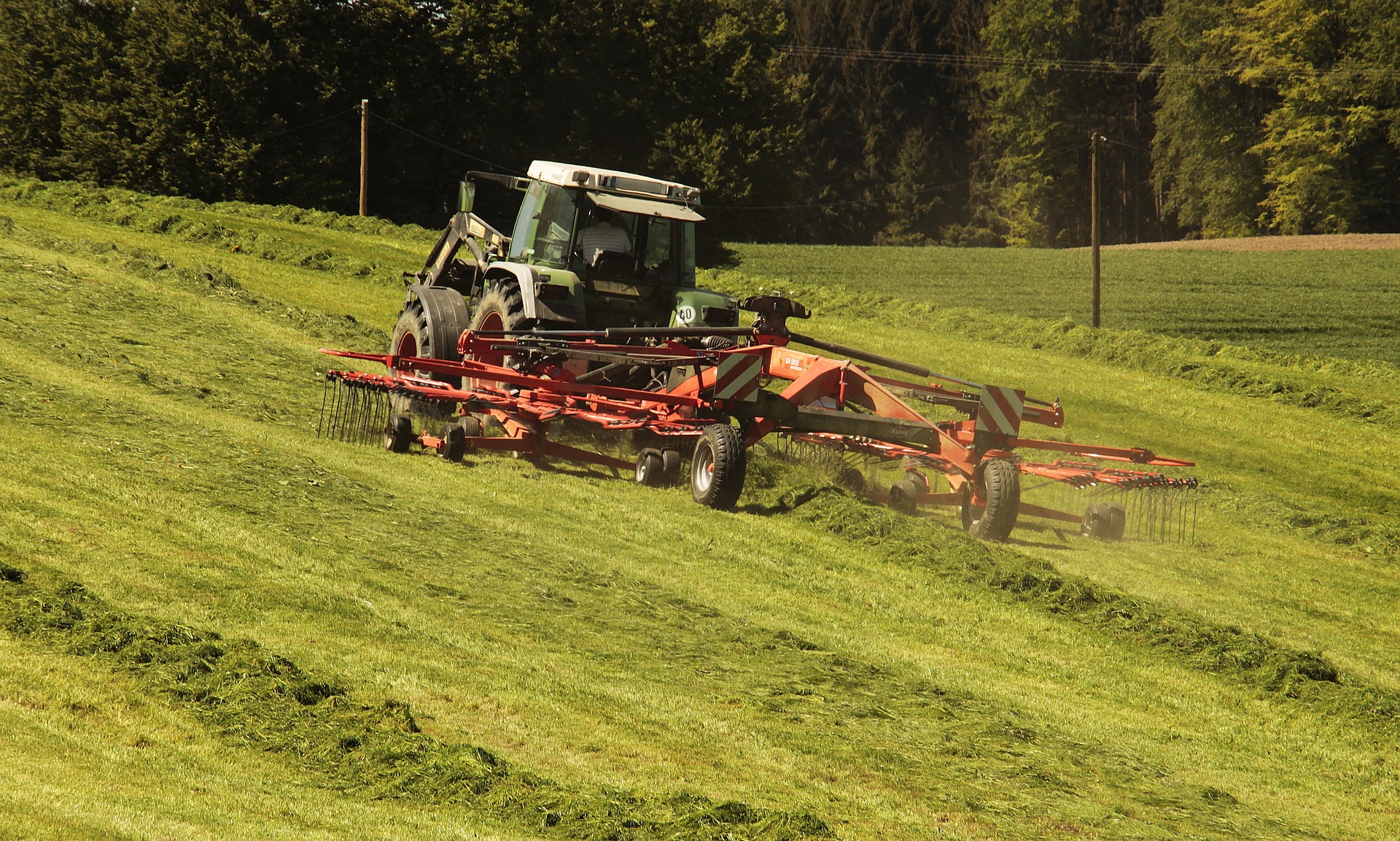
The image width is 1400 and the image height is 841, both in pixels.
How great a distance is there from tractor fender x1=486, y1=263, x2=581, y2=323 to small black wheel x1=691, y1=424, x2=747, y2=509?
6.27 feet

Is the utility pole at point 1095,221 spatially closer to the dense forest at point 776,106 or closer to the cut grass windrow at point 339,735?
the dense forest at point 776,106

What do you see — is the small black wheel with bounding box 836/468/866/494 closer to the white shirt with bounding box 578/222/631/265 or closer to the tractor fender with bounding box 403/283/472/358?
the white shirt with bounding box 578/222/631/265

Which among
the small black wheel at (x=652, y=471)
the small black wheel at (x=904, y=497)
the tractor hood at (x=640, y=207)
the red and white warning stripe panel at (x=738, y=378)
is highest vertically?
the tractor hood at (x=640, y=207)

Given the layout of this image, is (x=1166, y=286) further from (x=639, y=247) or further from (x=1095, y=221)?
(x=639, y=247)

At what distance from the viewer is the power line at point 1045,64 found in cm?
5884

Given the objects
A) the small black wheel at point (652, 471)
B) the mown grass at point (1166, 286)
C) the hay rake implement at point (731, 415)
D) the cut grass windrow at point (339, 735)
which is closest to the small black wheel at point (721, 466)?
the hay rake implement at point (731, 415)

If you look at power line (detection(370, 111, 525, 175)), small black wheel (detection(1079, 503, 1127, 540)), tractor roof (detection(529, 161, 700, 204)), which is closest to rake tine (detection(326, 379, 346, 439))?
tractor roof (detection(529, 161, 700, 204))

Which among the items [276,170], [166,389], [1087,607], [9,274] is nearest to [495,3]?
[276,170]

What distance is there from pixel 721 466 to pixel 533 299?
8.13 feet

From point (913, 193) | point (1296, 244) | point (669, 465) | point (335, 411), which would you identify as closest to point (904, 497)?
point (669, 465)

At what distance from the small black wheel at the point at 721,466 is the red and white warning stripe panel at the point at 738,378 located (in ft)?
0.85

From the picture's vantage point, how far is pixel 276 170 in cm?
3638

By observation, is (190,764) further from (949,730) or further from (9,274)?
(9,274)

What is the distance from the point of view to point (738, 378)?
32.9 feet
